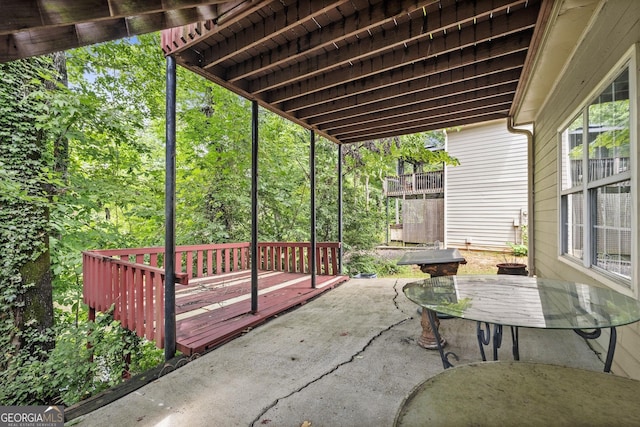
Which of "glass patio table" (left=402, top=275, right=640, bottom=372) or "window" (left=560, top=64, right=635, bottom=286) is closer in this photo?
"glass patio table" (left=402, top=275, right=640, bottom=372)

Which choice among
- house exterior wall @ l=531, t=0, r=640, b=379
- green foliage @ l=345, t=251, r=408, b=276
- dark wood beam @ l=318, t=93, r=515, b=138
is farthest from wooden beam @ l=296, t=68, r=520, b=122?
green foliage @ l=345, t=251, r=408, b=276

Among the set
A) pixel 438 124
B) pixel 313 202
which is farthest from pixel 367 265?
pixel 438 124

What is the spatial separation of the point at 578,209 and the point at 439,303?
7.59 feet

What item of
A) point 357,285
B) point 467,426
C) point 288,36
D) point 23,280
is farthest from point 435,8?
point 23,280

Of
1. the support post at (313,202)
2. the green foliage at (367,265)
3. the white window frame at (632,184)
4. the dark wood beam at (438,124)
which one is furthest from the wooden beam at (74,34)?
the green foliage at (367,265)

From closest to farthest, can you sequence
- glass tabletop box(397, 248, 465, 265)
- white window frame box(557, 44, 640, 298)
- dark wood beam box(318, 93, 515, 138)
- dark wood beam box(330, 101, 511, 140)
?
1. white window frame box(557, 44, 640, 298)
2. glass tabletop box(397, 248, 465, 265)
3. dark wood beam box(318, 93, 515, 138)
4. dark wood beam box(330, 101, 511, 140)

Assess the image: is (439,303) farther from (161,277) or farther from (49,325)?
(49,325)

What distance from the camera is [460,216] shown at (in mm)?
10359

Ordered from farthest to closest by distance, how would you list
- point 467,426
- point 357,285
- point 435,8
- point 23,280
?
point 357,285, point 23,280, point 435,8, point 467,426

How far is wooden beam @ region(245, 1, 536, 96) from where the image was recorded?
2424 millimetres

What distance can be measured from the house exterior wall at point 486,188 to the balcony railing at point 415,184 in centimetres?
117

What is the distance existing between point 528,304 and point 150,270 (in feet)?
10.9

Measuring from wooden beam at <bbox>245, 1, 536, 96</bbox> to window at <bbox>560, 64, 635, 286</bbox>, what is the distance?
92 centimetres

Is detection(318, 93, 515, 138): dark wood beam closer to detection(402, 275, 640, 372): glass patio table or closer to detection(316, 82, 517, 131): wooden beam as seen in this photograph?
detection(316, 82, 517, 131): wooden beam
